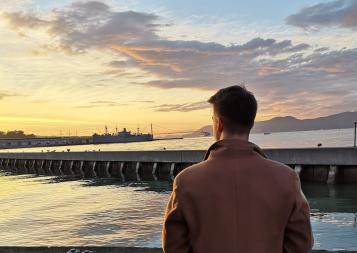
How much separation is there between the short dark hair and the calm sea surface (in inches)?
447

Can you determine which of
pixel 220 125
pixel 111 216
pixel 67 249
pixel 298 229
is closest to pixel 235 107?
pixel 220 125

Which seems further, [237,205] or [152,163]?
[152,163]

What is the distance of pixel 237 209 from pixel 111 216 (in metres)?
18.6

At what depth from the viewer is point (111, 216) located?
20016mm

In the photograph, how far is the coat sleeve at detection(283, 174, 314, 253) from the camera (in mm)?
2109

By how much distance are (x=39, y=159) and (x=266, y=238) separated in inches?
2333

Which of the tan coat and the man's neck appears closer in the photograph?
the tan coat

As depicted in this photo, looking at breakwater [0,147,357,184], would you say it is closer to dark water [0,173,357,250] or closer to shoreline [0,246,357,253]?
dark water [0,173,357,250]

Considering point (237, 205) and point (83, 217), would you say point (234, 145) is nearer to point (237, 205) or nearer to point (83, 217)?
point (237, 205)

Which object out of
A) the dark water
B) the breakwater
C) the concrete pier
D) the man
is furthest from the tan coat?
the breakwater

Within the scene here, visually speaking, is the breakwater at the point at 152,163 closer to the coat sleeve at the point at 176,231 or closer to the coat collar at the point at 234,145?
the coat collar at the point at 234,145

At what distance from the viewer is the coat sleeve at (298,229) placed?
6.92ft

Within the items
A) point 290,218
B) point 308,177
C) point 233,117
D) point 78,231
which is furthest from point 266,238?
point 308,177

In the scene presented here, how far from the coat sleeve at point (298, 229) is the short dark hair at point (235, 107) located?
1.17ft
